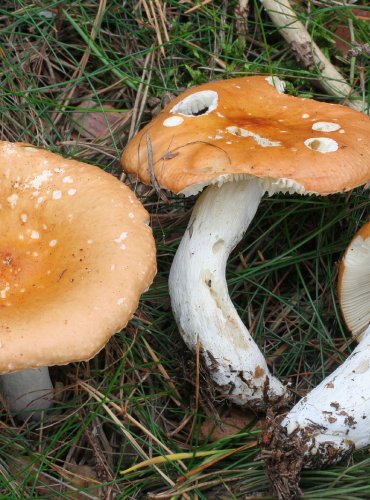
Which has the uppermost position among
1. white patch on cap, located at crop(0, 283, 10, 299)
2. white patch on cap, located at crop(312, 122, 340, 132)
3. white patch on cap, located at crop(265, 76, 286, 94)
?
white patch on cap, located at crop(265, 76, 286, 94)

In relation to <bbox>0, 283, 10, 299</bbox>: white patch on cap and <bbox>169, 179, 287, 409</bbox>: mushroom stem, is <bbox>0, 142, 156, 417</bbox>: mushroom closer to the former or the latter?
<bbox>0, 283, 10, 299</bbox>: white patch on cap

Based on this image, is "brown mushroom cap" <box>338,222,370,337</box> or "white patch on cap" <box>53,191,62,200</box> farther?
"brown mushroom cap" <box>338,222,370,337</box>

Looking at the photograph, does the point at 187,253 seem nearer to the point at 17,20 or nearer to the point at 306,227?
the point at 306,227

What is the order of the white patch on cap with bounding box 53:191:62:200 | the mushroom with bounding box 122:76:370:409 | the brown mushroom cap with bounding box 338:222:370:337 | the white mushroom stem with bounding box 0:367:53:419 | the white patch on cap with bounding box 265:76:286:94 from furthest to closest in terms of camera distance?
1. the white patch on cap with bounding box 265:76:286:94
2. the brown mushroom cap with bounding box 338:222:370:337
3. the white mushroom stem with bounding box 0:367:53:419
4. the white patch on cap with bounding box 53:191:62:200
5. the mushroom with bounding box 122:76:370:409

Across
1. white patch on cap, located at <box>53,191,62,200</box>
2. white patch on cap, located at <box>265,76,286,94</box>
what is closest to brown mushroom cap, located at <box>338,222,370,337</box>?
white patch on cap, located at <box>265,76,286,94</box>

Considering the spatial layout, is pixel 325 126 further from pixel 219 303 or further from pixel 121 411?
pixel 121 411

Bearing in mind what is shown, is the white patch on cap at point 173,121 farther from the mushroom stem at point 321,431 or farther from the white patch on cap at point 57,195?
the mushroom stem at point 321,431
